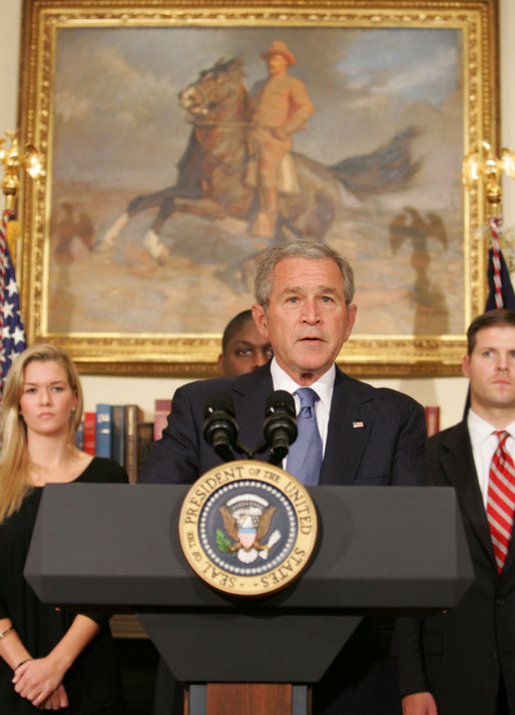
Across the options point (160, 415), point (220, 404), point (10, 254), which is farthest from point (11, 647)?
point (10, 254)

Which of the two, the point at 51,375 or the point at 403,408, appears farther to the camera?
the point at 51,375

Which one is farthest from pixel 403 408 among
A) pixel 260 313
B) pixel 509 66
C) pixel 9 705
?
pixel 509 66

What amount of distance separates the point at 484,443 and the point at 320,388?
1630 millimetres

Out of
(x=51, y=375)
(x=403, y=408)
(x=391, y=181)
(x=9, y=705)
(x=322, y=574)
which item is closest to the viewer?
(x=322, y=574)

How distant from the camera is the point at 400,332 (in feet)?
17.8

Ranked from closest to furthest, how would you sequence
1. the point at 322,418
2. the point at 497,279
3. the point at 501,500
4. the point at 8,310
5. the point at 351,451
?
the point at 351,451 → the point at 322,418 → the point at 501,500 → the point at 497,279 → the point at 8,310

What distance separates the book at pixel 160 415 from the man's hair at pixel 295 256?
277 cm

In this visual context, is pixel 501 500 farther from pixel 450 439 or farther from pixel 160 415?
pixel 160 415

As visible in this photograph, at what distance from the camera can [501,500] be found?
3.47m

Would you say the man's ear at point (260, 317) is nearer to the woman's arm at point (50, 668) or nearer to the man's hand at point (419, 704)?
the man's hand at point (419, 704)

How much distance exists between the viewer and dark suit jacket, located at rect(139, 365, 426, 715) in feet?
6.17

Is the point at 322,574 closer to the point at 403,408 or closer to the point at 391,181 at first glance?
the point at 403,408

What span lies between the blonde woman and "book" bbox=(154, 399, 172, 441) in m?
1.28

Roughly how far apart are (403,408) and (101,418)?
10.6 ft
